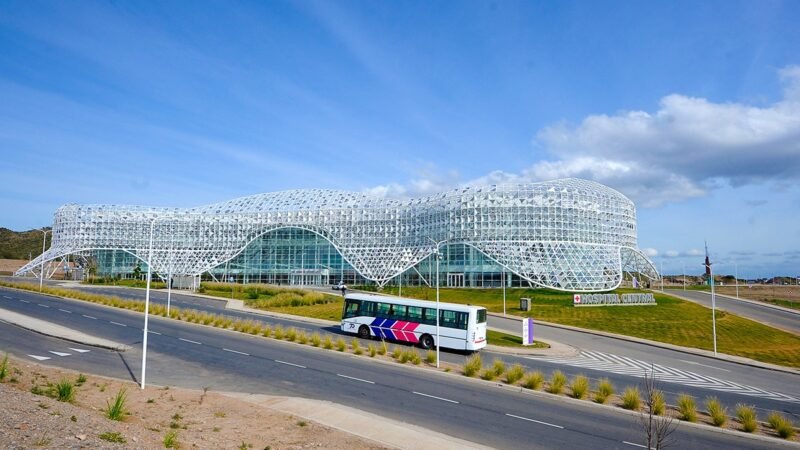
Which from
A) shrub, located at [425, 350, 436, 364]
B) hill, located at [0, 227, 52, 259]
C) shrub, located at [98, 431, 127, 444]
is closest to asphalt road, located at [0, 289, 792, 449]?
Answer: shrub, located at [425, 350, 436, 364]

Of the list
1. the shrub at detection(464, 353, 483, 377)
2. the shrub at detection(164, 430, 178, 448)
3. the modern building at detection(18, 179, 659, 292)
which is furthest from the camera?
the modern building at detection(18, 179, 659, 292)

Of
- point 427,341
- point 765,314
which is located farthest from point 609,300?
point 427,341

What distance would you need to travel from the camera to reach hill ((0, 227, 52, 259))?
148375mm

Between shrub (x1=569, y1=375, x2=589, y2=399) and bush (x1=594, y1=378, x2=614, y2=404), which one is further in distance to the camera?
shrub (x1=569, y1=375, x2=589, y2=399)

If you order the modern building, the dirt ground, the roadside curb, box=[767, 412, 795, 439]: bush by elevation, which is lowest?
the roadside curb

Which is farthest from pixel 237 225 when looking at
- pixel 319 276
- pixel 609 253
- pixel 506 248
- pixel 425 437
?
pixel 425 437

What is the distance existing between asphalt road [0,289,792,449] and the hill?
14930 cm

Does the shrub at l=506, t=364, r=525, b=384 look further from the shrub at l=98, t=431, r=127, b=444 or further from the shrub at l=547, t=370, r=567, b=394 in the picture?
the shrub at l=98, t=431, r=127, b=444

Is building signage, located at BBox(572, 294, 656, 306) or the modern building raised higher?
the modern building

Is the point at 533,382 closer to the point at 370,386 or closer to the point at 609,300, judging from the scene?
the point at 370,386

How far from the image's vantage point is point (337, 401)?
1628cm

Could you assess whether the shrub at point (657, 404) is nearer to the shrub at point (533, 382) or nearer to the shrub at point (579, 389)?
the shrub at point (579, 389)

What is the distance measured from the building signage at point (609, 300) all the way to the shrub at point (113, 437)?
5318 cm

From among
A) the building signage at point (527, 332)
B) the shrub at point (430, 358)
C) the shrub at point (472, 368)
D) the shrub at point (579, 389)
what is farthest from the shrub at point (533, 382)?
the building signage at point (527, 332)
